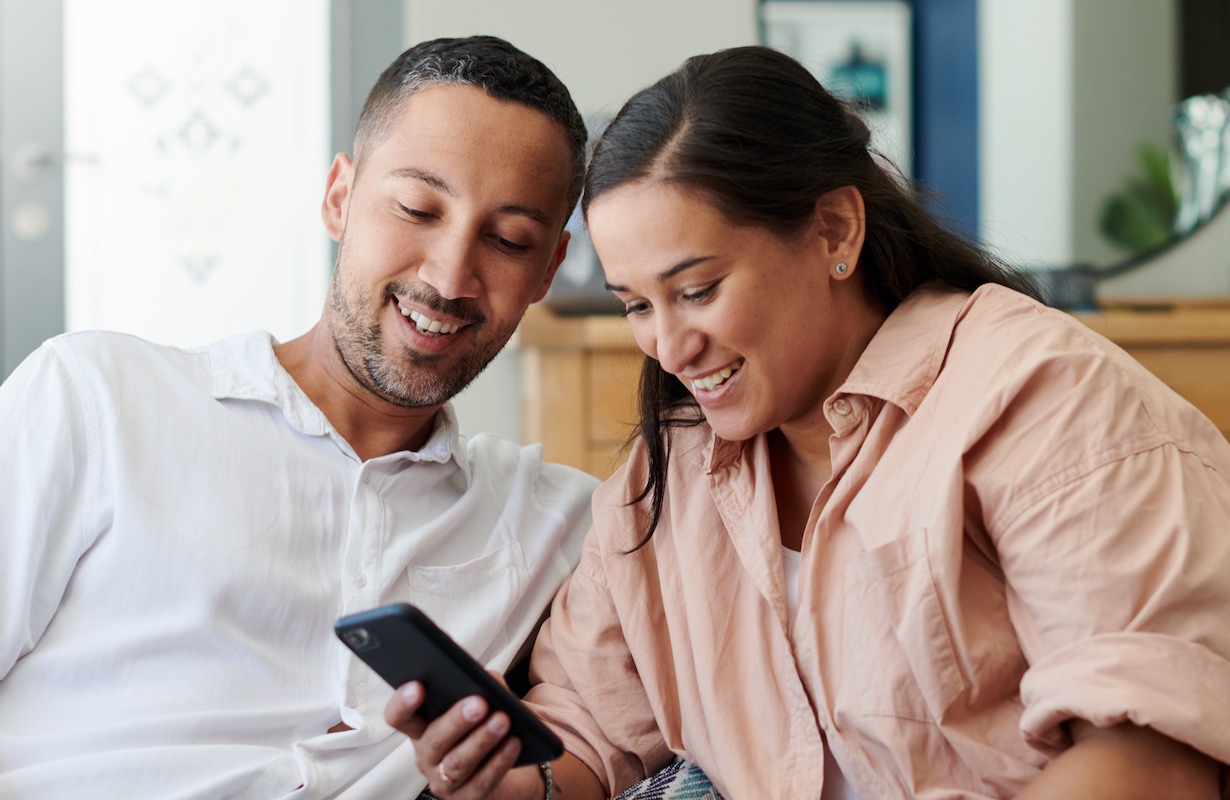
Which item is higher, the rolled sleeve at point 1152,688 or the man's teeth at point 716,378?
the man's teeth at point 716,378

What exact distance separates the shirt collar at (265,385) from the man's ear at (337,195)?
0.19m

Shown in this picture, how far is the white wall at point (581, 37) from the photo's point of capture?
10.2 ft

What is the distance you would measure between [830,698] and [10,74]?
2.82 metres

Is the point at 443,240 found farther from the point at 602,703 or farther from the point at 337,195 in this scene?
the point at 602,703

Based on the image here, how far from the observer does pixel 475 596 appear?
1472mm

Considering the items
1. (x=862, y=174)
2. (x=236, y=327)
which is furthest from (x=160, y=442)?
(x=236, y=327)

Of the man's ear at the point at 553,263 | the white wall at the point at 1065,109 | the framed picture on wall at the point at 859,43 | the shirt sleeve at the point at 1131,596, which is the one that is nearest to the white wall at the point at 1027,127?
the white wall at the point at 1065,109

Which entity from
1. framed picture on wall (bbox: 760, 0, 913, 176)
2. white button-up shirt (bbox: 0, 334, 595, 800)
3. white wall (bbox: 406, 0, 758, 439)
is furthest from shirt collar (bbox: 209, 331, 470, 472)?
framed picture on wall (bbox: 760, 0, 913, 176)

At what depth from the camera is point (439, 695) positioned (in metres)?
1.14

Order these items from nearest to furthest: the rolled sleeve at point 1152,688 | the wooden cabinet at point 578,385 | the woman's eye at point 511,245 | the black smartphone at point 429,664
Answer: the rolled sleeve at point 1152,688, the black smartphone at point 429,664, the woman's eye at point 511,245, the wooden cabinet at point 578,385

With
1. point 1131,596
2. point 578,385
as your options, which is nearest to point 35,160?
point 578,385

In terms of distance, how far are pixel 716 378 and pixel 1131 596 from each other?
1.48 ft

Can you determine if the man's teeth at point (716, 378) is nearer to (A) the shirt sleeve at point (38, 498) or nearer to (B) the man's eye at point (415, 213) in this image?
(B) the man's eye at point (415, 213)

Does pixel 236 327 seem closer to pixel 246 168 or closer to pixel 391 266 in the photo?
pixel 246 168
